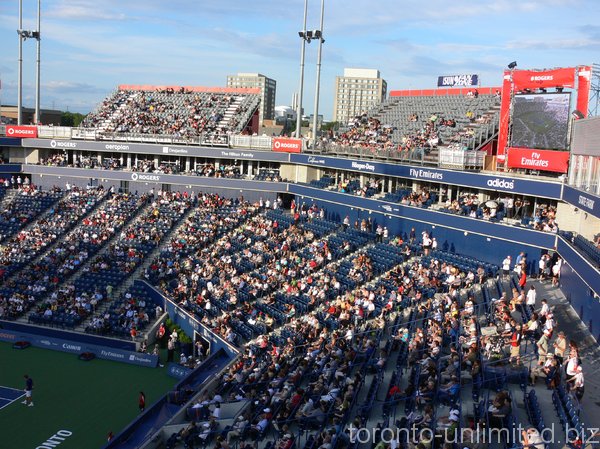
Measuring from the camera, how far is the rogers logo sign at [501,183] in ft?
83.9

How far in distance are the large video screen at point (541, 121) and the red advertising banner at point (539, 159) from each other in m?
0.24

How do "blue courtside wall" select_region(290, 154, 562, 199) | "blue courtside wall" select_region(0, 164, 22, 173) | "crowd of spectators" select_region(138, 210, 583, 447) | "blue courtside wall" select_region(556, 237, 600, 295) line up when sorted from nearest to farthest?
"crowd of spectators" select_region(138, 210, 583, 447)
"blue courtside wall" select_region(556, 237, 600, 295)
"blue courtside wall" select_region(290, 154, 562, 199)
"blue courtside wall" select_region(0, 164, 22, 173)

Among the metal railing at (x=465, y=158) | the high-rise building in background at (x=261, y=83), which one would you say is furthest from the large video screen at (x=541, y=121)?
the high-rise building in background at (x=261, y=83)

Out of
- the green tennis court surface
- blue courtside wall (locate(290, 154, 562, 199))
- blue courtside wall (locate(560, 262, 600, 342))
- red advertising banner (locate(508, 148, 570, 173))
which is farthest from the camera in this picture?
red advertising banner (locate(508, 148, 570, 173))

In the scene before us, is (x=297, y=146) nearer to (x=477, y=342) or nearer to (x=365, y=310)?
(x=365, y=310)

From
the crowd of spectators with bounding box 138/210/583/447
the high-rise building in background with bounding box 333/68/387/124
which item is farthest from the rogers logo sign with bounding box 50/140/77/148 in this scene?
the high-rise building in background with bounding box 333/68/387/124

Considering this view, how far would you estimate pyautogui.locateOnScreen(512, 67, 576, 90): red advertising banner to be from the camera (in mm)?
25005

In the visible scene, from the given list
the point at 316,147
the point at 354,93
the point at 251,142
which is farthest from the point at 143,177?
the point at 354,93

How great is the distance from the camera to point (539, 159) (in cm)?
2597

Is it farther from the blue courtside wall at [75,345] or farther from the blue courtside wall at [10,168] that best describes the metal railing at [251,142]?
the blue courtside wall at [75,345]

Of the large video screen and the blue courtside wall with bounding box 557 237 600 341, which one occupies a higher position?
the large video screen

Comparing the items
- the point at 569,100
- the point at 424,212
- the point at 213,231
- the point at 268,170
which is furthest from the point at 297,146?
the point at 569,100

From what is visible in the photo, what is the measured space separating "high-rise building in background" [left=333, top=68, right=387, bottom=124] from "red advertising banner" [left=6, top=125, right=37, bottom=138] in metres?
128

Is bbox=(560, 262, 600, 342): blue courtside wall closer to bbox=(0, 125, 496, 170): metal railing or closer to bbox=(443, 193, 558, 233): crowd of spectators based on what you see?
bbox=(443, 193, 558, 233): crowd of spectators
